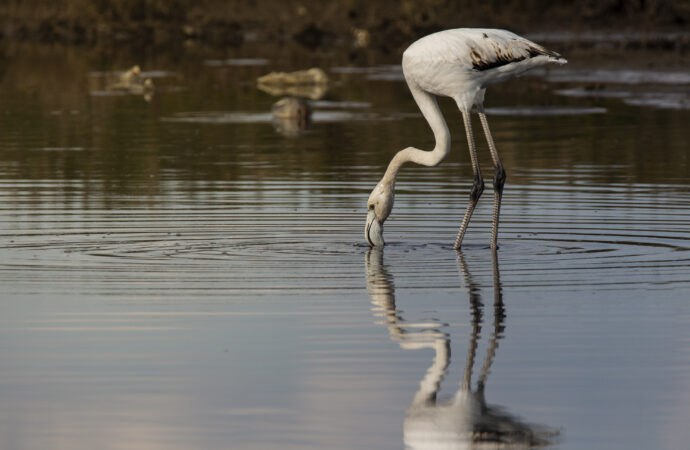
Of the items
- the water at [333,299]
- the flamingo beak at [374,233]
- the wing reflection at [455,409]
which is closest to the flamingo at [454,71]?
the flamingo beak at [374,233]

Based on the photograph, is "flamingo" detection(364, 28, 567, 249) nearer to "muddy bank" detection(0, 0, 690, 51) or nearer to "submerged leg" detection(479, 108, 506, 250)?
"submerged leg" detection(479, 108, 506, 250)

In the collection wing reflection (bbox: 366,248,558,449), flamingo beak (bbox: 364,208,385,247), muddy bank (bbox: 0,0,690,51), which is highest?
muddy bank (bbox: 0,0,690,51)

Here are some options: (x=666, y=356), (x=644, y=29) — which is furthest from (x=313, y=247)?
(x=644, y=29)

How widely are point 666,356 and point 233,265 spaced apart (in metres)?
4.02

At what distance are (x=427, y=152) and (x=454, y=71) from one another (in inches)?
30.2

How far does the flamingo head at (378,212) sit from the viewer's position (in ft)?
38.4

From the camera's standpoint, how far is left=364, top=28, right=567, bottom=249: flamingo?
462 inches

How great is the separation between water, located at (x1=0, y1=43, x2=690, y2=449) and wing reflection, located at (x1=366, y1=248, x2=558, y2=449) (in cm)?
2

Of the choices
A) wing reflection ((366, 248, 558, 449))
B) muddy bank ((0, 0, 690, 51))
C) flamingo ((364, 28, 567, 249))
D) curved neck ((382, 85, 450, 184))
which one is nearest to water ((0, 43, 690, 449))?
wing reflection ((366, 248, 558, 449))

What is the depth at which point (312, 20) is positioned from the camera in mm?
62406

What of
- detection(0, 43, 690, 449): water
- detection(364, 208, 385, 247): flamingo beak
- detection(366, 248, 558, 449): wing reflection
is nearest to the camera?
detection(366, 248, 558, 449): wing reflection

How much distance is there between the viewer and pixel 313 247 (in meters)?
11.7

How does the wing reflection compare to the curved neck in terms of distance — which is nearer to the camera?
the wing reflection

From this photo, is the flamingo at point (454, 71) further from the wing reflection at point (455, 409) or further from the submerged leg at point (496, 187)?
the wing reflection at point (455, 409)
